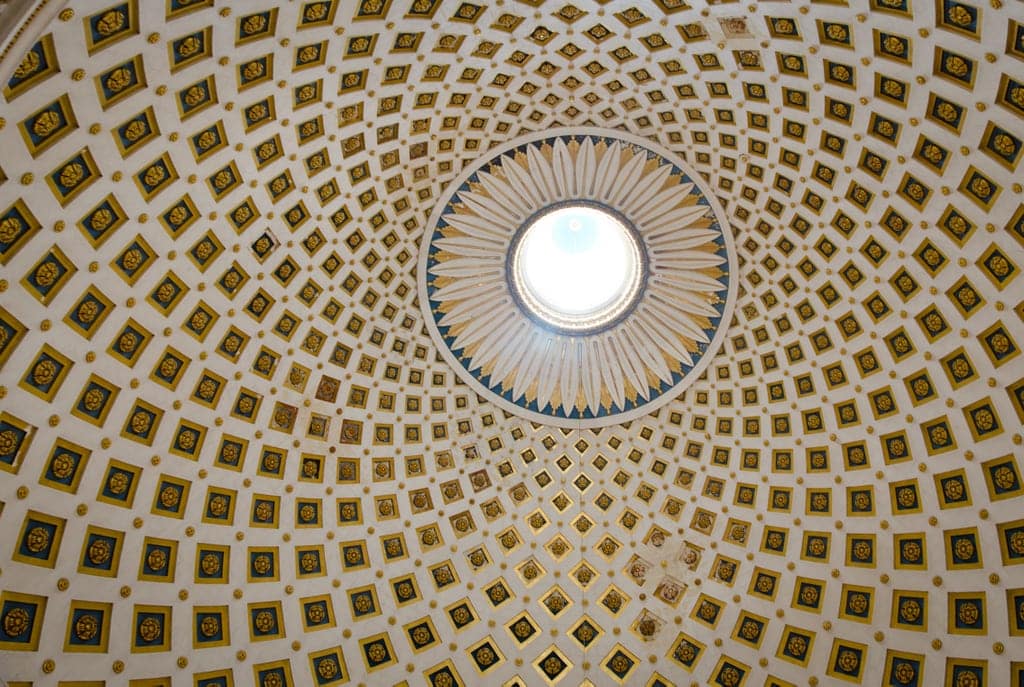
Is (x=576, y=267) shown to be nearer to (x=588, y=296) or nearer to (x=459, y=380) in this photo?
(x=588, y=296)

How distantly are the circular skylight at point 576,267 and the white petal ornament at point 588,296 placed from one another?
0.30 feet

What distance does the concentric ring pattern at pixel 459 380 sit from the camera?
18.3m

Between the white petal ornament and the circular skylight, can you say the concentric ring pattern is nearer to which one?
the white petal ornament

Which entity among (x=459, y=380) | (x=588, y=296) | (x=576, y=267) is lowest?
(x=459, y=380)

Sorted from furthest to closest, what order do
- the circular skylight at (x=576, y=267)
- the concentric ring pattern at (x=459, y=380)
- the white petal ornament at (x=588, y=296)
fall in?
the circular skylight at (x=576, y=267) < the white petal ornament at (x=588, y=296) < the concentric ring pattern at (x=459, y=380)

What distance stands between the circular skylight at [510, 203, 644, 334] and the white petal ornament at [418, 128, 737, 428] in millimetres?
91

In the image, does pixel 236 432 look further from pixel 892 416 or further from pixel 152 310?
pixel 892 416

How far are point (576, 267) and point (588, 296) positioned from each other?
7.45 ft

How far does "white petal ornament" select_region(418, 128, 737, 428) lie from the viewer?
86.5 feet

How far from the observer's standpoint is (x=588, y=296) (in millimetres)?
31531

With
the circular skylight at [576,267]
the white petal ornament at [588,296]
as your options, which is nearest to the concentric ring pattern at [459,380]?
the white petal ornament at [588,296]

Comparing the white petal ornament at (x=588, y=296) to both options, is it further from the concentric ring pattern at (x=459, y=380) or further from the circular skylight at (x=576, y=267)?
the concentric ring pattern at (x=459, y=380)

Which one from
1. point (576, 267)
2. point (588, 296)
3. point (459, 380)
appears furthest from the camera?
point (576, 267)

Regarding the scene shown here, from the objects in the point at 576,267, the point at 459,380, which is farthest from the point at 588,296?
the point at 459,380
